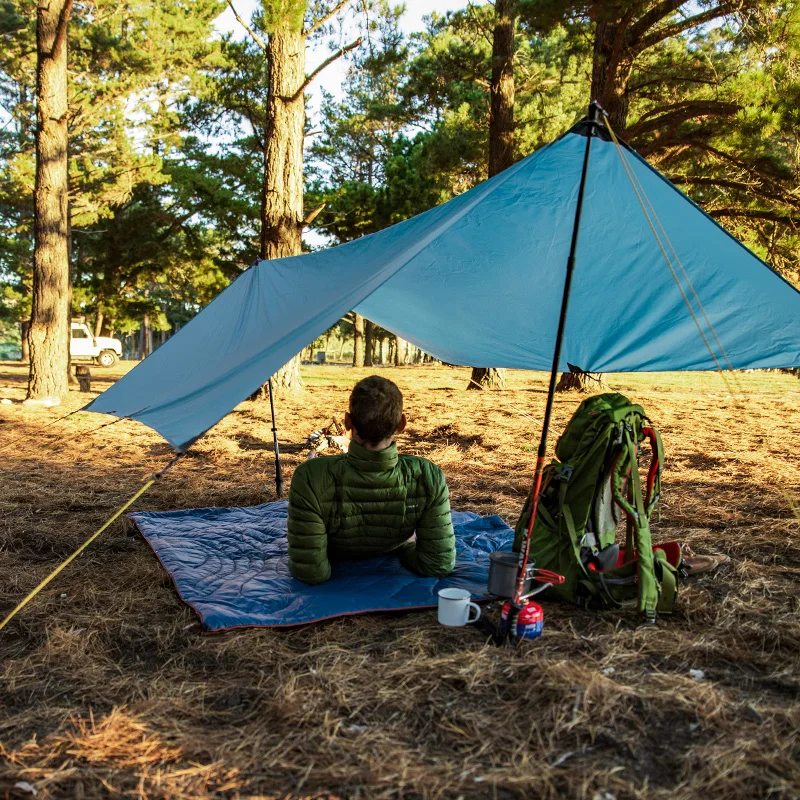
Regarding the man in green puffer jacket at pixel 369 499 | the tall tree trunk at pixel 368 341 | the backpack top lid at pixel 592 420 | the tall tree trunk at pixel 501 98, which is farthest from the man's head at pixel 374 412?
the tall tree trunk at pixel 368 341

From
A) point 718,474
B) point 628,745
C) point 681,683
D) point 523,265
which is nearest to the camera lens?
point 628,745

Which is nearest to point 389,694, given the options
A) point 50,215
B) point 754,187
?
point 754,187

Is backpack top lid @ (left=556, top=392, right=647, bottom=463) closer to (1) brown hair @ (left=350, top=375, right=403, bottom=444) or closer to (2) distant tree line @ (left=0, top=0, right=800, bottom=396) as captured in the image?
(1) brown hair @ (left=350, top=375, right=403, bottom=444)

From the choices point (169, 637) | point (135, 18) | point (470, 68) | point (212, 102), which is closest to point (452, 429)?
point (169, 637)

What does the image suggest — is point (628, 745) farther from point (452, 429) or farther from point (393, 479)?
point (452, 429)

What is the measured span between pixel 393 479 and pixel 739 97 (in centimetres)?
668

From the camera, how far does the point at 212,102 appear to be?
17.8 metres

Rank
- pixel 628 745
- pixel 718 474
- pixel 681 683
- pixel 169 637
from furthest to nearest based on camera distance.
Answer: pixel 718 474 → pixel 169 637 → pixel 681 683 → pixel 628 745

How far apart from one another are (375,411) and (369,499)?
15.1 inches

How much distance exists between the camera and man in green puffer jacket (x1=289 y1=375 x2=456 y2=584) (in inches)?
108

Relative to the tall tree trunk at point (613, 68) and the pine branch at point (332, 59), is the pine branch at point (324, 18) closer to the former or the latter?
the pine branch at point (332, 59)

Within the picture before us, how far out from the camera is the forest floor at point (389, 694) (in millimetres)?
1665

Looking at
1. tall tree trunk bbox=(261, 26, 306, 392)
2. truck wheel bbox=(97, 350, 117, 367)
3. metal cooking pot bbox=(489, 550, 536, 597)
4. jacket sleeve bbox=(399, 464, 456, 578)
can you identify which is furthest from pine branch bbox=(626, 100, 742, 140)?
truck wheel bbox=(97, 350, 117, 367)

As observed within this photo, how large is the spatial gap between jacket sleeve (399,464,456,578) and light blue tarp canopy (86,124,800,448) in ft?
2.71
